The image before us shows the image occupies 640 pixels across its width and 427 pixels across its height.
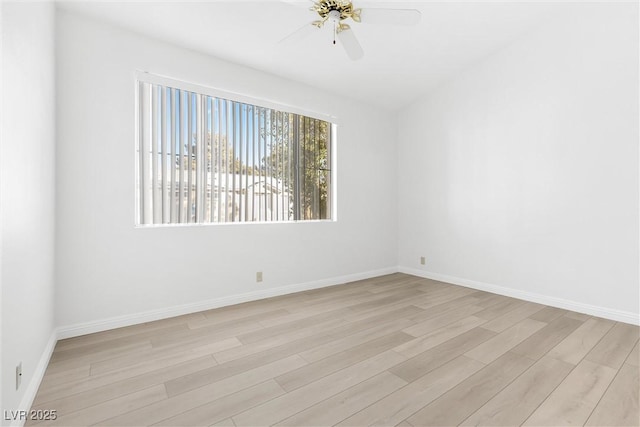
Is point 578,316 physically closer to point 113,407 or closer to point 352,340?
point 352,340

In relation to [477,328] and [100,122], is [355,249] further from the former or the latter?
[100,122]

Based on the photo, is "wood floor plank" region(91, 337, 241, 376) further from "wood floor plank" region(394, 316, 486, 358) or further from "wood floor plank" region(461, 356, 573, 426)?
"wood floor plank" region(461, 356, 573, 426)

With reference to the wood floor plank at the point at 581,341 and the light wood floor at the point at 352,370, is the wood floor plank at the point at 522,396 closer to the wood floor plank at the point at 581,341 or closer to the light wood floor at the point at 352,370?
the light wood floor at the point at 352,370

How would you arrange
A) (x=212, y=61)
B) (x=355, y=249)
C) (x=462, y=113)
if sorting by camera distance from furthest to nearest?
1. (x=355, y=249)
2. (x=462, y=113)
3. (x=212, y=61)

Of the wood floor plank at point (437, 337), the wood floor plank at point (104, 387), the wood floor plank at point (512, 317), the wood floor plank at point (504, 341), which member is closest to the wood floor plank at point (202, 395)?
the wood floor plank at point (104, 387)

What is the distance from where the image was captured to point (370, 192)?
445 cm

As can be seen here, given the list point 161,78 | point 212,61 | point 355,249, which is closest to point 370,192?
point 355,249

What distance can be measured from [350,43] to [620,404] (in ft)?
9.08

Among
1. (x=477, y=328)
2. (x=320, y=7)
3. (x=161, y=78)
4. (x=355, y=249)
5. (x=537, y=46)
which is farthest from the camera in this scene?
(x=355, y=249)

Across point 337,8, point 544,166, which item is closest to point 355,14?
point 337,8

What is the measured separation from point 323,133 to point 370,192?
1.10 meters

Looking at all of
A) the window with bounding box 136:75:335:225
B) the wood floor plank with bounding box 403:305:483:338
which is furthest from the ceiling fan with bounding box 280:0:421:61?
the wood floor plank with bounding box 403:305:483:338

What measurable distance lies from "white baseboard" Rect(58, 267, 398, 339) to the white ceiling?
2.44 metres

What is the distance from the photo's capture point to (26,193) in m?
1.55
